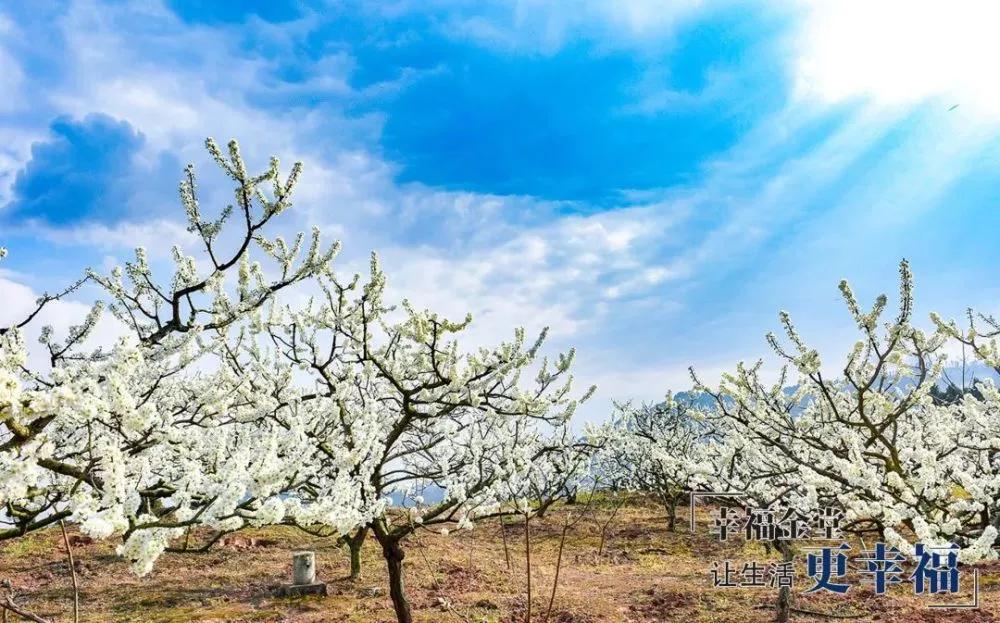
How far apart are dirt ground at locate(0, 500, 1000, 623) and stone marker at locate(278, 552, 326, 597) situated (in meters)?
0.31

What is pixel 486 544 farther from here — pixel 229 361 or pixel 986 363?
pixel 986 363

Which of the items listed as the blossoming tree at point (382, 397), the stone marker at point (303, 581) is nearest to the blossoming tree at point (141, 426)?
the blossoming tree at point (382, 397)

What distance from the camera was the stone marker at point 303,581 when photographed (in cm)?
1305

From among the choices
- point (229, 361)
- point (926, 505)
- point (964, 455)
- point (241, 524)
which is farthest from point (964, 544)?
point (964, 455)

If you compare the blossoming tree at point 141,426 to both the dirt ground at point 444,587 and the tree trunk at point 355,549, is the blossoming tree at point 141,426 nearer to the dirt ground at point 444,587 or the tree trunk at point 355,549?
the dirt ground at point 444,587

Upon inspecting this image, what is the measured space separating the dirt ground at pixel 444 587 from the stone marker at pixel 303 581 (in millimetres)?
314

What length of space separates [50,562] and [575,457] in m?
14.7

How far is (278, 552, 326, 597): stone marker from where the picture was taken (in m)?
13.1

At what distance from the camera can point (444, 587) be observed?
541 inches

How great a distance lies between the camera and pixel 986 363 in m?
6.87

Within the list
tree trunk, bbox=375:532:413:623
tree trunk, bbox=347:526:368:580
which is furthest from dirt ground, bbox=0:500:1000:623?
tree trunk, bbox=375:532:413:623

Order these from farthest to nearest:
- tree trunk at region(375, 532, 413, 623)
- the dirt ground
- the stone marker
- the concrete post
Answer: the concrete post
the stone marker
the dirt ground
tree trunk at region(375, 532, 413, 623)

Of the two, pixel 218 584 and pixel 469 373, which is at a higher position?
pixel 469 373

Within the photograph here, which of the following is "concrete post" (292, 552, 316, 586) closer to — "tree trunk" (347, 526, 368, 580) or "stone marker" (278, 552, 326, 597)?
"stone marker" (278, 552, 326, 597)
